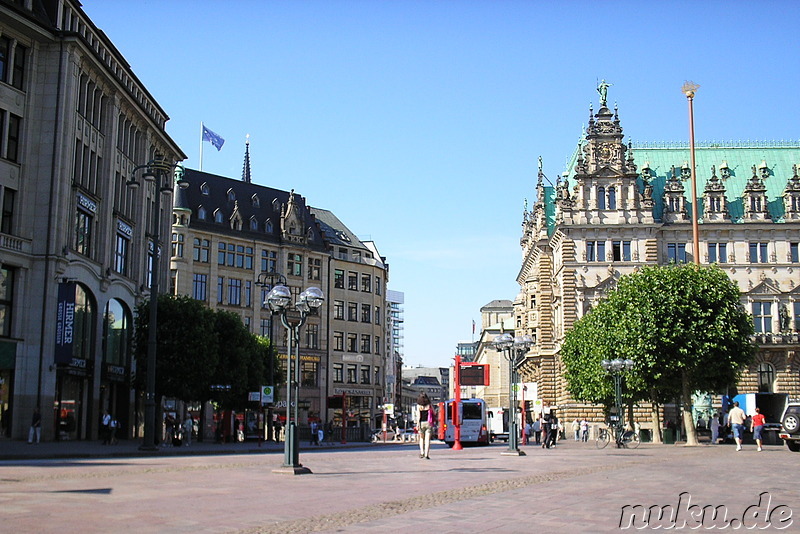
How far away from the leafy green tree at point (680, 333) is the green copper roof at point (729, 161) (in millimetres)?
24941

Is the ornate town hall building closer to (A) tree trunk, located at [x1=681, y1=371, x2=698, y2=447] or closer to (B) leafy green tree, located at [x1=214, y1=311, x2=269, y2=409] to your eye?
(A) tree trunk, located at [x1=681, y1=371, x2=698, y2=447]

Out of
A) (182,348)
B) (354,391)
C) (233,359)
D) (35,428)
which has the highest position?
(182,348)

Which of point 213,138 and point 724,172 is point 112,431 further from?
point 724,172

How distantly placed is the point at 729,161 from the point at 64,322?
65.9 m

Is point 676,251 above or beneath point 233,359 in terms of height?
above

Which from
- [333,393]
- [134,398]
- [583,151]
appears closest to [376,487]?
[134,398]

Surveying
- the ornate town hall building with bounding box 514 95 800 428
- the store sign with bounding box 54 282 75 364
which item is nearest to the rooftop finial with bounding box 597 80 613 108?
the ornate town hall building with bounding box 514 95 800 428

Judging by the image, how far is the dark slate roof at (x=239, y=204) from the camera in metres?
92.1

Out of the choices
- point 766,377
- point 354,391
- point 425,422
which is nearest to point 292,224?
point 354,391

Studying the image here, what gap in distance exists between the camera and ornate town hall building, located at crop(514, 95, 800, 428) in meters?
78.8

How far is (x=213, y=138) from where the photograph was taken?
99750 mm

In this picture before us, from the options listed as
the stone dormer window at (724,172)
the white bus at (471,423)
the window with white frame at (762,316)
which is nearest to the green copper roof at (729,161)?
the stone dormer window at (724,172)

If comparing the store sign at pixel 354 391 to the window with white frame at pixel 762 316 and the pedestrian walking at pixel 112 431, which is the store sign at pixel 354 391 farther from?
the pedestrian walking at pixel 112 431

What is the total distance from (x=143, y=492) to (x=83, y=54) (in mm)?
35601
